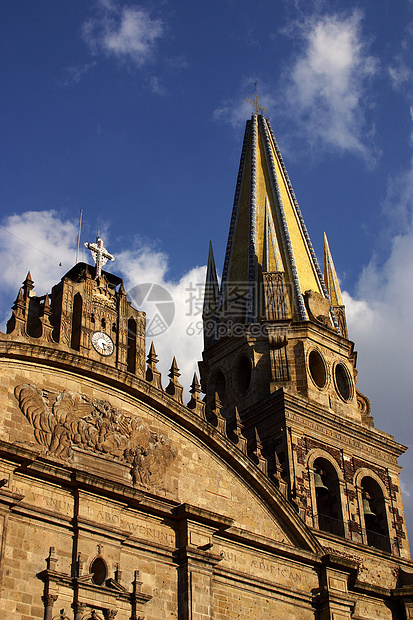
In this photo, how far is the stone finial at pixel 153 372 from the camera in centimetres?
2327

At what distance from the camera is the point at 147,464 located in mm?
22125

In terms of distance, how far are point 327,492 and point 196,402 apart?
7635mm

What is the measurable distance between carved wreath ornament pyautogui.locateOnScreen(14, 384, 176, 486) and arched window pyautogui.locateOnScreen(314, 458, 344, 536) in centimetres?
799

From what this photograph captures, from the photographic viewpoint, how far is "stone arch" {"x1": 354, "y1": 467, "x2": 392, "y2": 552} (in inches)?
1162

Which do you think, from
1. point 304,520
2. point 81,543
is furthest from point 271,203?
point 81,543

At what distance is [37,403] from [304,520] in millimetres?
9093

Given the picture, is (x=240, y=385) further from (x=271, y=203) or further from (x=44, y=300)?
(x=44, y=300)

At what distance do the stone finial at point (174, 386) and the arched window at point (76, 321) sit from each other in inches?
111

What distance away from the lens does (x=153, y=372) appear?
23.4 m

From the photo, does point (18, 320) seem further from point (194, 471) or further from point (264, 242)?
point (264, 242)

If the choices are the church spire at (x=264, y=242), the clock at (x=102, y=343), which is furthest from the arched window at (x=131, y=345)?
the church spire at (x=264, y=242)

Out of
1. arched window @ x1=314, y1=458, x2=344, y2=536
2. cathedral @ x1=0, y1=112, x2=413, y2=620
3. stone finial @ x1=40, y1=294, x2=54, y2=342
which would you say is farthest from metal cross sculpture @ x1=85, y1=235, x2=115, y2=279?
arched window @ x1=314, y1=458, x2=344, y2=536

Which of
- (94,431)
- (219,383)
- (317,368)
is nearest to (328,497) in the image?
(317,368)

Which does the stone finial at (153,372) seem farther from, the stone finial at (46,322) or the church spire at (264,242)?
the church spire at (264,242)
